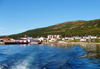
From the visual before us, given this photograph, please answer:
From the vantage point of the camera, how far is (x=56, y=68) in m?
23.8

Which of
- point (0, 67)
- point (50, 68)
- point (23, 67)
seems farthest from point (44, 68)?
point (0, 67)

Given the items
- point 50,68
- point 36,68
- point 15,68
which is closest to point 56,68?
point 50,68

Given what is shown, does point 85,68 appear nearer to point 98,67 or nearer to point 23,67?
point 98,67

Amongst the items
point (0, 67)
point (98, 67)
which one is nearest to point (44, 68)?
point (0, 67)

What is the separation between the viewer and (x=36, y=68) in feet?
78.5

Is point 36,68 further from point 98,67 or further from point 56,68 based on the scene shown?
point 98,67

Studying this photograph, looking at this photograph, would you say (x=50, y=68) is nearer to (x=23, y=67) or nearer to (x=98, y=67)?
(x=23, y=67)

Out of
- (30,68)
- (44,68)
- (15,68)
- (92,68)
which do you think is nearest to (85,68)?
(92,68)

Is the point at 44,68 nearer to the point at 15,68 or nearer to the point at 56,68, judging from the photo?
the point at 56,68

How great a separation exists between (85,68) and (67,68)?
3.03 metres

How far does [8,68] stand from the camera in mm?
23891

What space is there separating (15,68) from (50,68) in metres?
5.90

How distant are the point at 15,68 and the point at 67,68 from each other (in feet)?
28.8

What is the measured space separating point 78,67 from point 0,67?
13549mm
